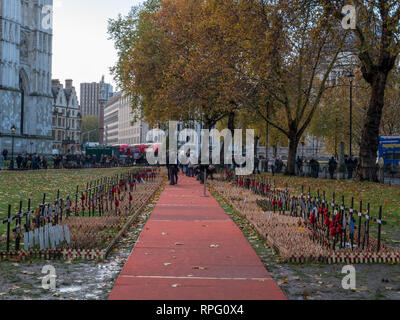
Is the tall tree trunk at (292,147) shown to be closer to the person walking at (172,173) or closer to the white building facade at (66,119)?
the person walking at (172,173)

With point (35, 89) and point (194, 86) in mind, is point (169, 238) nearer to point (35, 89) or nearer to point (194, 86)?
point (194, 86)

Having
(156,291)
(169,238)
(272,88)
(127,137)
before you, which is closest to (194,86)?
(272,88)

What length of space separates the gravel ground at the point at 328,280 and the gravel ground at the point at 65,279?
2460mm

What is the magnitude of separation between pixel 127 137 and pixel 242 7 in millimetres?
139342

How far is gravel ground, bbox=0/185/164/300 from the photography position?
6.35 meters

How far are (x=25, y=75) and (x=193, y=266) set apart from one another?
2478 inches

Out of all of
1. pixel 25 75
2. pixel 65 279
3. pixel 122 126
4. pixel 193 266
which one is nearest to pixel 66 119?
pixel 122 126

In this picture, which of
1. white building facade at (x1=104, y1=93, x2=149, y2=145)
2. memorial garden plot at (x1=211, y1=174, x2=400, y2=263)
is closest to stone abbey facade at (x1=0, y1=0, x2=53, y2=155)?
memorial garden plot at (x1=211, y1=174, x2=400, y2=263)

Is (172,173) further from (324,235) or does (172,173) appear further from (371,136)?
(324,235)

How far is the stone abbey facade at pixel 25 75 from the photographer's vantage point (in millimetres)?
59438

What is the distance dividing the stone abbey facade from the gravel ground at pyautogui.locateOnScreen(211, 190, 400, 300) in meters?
56.2

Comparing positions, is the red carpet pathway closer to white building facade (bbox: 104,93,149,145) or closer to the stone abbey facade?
the stone abbey facade

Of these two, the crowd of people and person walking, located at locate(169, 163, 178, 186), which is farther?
the crowd of people

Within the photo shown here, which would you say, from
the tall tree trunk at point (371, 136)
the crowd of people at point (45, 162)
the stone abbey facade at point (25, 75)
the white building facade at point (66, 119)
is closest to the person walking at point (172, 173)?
the tall tree trunk at point (371, 136)
